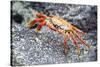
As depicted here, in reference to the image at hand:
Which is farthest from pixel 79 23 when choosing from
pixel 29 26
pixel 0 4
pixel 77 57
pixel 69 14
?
pixel 0 4

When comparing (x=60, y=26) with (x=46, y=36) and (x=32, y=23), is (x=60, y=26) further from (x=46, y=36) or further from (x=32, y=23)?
(x=32, y=23)

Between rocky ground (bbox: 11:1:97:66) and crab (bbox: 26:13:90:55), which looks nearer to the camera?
rocky ground (bbox: 11:1:97:66)

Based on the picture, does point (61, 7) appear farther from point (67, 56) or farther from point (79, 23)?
point (67, 56)

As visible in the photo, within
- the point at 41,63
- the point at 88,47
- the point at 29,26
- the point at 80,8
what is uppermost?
the point at 80,8

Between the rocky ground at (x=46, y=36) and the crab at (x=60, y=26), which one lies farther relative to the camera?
the crab at (x=60, y=26)
